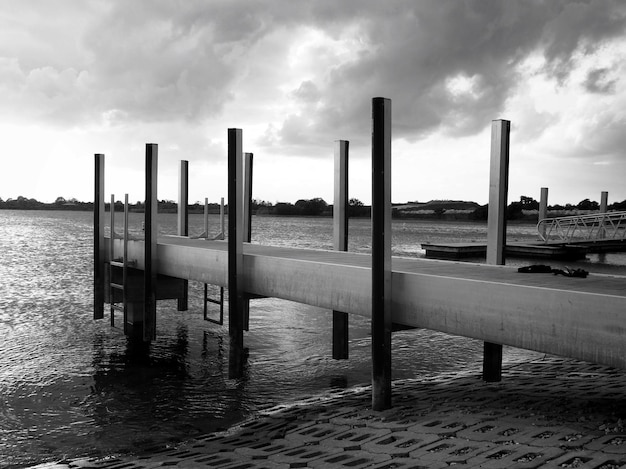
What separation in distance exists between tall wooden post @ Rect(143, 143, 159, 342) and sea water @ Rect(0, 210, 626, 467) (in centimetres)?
100

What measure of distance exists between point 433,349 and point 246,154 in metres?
6.58

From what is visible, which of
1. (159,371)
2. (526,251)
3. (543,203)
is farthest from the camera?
(543,203)

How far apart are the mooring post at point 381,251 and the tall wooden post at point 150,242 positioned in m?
6.50

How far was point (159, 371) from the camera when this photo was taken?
12266 mm

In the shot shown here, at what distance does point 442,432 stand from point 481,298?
1.45m

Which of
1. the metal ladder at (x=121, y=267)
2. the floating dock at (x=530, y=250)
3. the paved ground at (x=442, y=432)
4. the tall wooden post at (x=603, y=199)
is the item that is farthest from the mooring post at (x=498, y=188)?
the tall wooden post at (x=603, y=199)

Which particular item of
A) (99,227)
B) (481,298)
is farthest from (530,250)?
(481,298)

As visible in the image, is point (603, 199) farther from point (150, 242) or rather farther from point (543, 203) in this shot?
point (150, 242)

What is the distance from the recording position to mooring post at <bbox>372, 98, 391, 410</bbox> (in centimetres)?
716

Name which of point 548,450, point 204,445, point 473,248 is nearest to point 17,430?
point 204,445

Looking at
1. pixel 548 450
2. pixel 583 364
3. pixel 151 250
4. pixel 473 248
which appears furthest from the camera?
pixel 473 248

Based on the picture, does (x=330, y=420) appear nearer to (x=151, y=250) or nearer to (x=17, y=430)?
(x=17, y=430)

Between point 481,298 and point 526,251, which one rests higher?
point 481,298

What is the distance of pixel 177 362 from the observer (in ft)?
42.7
